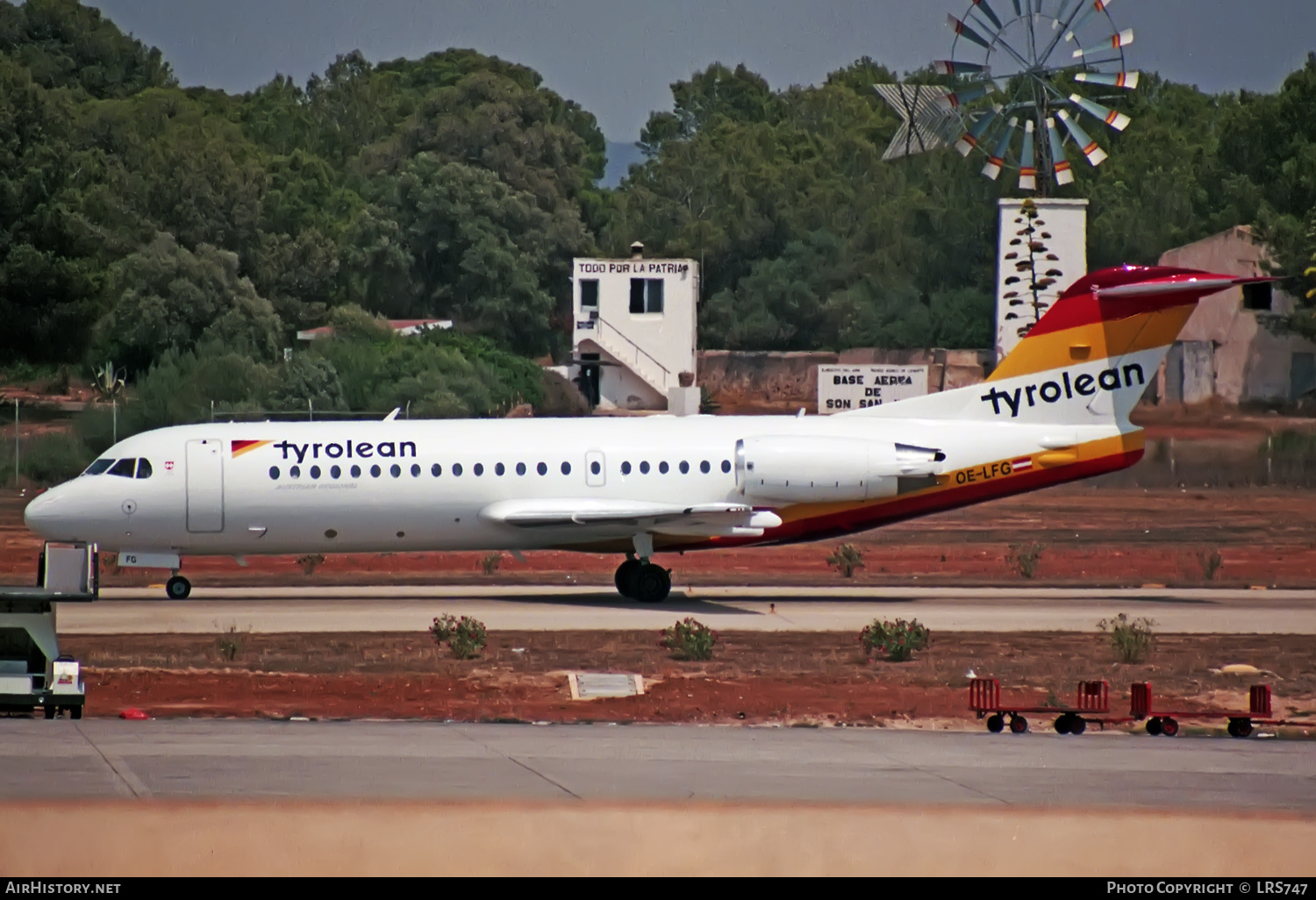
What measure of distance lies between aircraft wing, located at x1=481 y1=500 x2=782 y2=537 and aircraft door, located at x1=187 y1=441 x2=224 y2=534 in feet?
13.5

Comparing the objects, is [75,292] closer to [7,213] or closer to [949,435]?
[7,213]

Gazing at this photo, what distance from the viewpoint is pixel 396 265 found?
254 feet

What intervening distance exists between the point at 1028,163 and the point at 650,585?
3294 cm

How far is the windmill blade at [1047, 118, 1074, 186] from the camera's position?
54.0 metres

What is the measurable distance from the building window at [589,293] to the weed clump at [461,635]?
3959 centimetres

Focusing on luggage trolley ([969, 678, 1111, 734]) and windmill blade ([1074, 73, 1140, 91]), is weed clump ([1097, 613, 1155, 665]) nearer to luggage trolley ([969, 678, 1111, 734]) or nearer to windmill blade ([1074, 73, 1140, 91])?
luggage trolley ([969, 678, 1111, 734])

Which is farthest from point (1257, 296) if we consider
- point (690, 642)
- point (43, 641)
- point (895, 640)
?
point (43, 641)

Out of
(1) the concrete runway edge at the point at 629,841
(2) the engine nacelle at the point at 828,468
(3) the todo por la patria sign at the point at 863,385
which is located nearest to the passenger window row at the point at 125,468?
(2) the engine nacelle at the point at 828,468

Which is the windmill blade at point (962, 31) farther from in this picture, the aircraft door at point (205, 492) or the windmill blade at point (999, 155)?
the aircraft door at point (205, 492)

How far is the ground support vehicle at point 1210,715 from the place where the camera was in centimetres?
1728

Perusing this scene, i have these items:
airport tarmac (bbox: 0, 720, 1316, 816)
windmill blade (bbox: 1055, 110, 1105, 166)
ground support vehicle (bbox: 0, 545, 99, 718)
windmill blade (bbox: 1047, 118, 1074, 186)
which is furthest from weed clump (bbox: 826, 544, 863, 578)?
windmill blade (bbox: 1055, 110, 1105, 166)

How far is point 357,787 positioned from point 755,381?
57380mm
